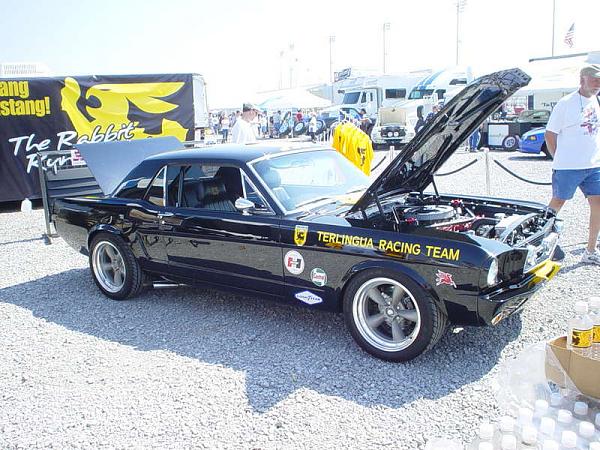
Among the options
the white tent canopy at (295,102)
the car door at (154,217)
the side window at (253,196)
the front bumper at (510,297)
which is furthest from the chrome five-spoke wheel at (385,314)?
the white tent canopy at (295,102)

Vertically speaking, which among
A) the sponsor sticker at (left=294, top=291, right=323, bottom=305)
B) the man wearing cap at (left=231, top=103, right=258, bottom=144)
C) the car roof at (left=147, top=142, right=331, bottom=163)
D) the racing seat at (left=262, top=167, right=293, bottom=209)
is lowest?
the sponsor sticker at (left=294, top=291, right=323, bottom=305)

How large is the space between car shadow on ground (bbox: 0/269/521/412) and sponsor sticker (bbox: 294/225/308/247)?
28.4 inches

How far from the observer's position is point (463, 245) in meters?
3.14

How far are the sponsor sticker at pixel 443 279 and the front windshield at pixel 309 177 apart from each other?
1196 mm

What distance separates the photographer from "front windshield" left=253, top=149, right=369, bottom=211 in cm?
406

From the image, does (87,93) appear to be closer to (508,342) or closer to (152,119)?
(152,119)

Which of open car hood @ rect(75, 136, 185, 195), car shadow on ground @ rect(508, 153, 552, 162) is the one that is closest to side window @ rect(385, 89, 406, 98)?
car shadow on ground @ rect(508, 153, 552, 162)

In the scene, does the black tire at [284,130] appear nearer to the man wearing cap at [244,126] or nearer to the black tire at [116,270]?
the man wearing cap at [244,126]

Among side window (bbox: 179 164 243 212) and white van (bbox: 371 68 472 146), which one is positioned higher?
white van (bbox: 371 68 472 146)

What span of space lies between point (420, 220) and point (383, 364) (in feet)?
3.41

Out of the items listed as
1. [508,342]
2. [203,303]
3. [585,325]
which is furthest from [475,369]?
[203,303]

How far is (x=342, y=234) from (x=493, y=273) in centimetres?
95

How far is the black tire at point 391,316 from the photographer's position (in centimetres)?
325

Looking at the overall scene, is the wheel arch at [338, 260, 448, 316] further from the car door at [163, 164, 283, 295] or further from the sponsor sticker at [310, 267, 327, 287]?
the car door at [163, 164, 283, 295]
